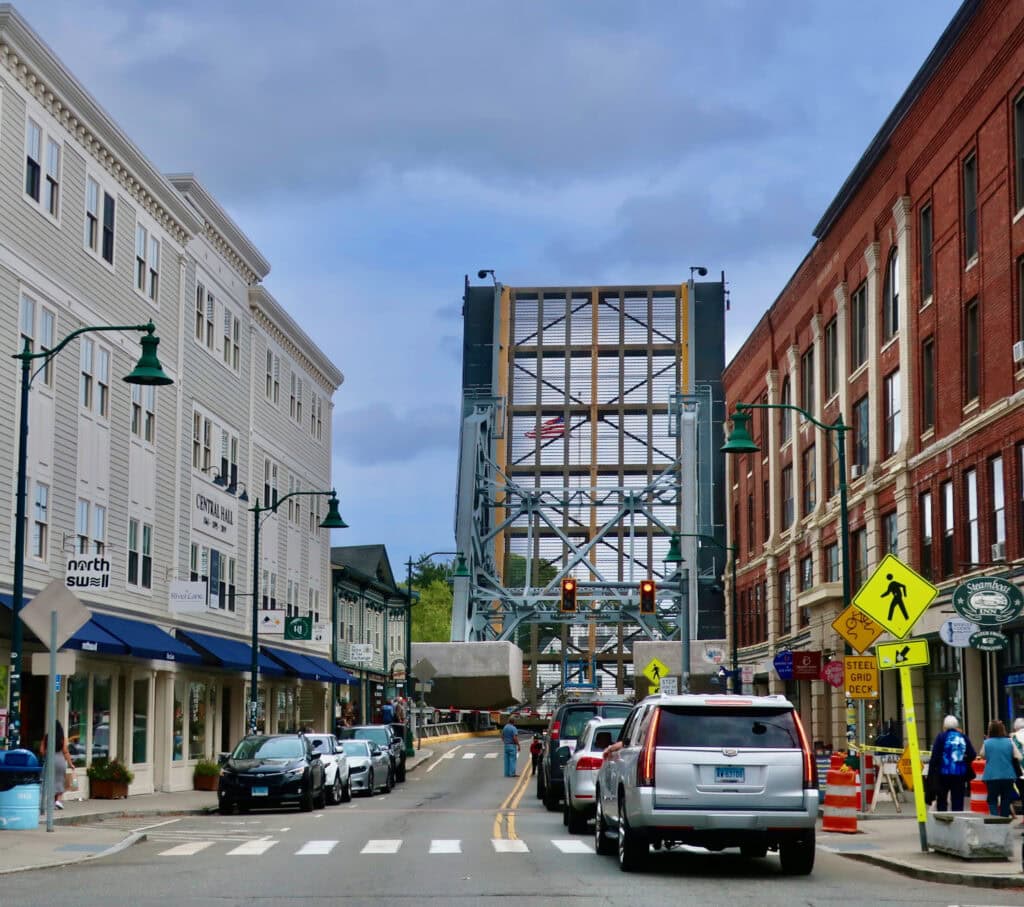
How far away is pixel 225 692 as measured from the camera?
4994 cm

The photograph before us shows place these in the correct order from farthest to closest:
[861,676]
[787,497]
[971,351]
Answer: [787,497]
[971,351]
[861,676]

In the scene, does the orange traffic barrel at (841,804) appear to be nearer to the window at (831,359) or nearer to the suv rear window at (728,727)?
the suv rear window at (728,727)

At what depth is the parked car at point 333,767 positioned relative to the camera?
3559 cm

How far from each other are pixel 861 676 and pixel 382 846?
349 inches

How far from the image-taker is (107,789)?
36000 mm

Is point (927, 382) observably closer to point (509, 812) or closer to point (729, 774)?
point (509, 812)

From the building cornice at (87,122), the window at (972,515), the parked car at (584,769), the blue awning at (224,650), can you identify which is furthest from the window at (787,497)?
the parked car at (584,769)

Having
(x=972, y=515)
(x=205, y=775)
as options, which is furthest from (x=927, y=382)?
(x=205, y=775)

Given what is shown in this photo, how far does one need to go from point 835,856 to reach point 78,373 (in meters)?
21.3

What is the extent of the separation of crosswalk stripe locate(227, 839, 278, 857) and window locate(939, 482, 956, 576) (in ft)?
59.6

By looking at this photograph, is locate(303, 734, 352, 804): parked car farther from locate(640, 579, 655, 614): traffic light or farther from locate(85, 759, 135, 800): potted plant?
locate(640, 579, 655, 614): traffic light

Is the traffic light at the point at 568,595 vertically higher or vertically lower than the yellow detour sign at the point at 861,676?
higher

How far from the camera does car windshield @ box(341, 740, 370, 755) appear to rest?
40.8 meters

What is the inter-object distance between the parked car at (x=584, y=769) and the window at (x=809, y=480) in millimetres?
26412
